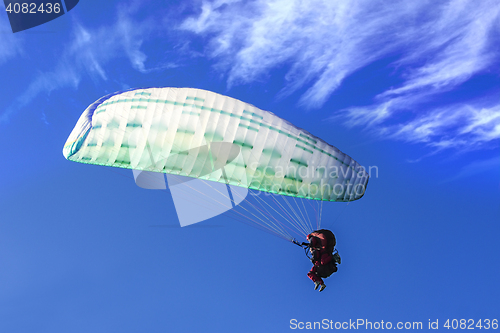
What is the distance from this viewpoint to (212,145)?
44.5ft

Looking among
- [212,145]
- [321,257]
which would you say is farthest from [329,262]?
[212,145]

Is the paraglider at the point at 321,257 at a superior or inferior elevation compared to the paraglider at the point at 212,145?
inferior

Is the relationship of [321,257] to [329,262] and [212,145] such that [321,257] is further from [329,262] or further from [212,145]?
[212,145]

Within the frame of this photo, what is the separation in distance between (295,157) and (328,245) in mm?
4731

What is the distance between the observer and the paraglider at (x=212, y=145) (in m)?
13.6

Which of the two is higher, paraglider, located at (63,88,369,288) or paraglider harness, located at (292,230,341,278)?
paraglider, located at (63,88,369,288)

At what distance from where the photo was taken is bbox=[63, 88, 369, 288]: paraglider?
537 inches

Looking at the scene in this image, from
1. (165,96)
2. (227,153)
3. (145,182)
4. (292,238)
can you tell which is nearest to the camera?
(227,153)

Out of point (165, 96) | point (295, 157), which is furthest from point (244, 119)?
point (165, 96)

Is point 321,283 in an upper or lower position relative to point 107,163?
lower

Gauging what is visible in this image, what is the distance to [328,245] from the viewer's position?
1538 centimetres

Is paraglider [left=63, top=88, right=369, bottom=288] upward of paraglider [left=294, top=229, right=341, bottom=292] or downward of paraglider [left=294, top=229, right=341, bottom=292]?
upward

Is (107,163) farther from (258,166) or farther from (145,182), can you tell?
(258,166)

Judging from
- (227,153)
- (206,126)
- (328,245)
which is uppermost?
(206,126)
